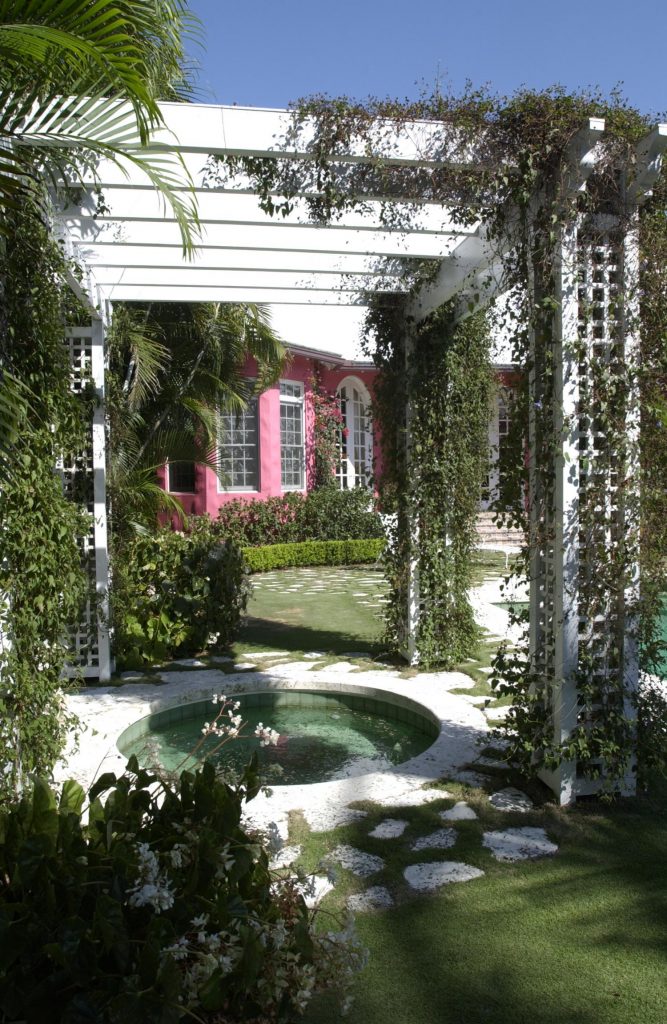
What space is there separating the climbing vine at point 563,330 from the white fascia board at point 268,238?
109 cm

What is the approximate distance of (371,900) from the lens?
3146 millimetres

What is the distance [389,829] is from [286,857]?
1.84ft

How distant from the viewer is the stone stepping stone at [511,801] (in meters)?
4.03

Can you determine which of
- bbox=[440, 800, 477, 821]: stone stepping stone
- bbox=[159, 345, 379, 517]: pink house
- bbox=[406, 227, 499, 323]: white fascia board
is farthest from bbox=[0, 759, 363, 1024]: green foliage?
bbox=[159, 345, 379, 517]: pink house

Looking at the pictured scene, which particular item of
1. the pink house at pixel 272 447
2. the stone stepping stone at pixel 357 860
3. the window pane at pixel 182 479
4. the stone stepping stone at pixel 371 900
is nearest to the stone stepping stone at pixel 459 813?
the stone stepping stone at pixel 357 860

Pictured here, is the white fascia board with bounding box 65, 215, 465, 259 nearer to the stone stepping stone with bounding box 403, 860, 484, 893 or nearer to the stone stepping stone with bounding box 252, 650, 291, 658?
the stone stepping stone with bounding box 252, 650, 291, 658

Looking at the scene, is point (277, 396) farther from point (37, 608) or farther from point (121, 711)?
point (37, 608)

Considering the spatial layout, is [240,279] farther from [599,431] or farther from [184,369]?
[184,369]

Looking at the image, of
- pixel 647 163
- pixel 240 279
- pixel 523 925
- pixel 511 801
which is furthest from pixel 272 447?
pixel 523 925

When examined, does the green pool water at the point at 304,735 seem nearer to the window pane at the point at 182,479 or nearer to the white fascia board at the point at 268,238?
the white fascia board at the point at 268,238

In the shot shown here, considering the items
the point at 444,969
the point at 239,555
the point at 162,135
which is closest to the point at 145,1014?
the point at 444,969

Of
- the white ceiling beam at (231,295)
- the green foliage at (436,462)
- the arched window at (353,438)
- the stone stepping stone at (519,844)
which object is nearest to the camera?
the stone stepping stone at (519,844)

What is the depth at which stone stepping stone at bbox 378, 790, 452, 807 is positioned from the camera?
409cm

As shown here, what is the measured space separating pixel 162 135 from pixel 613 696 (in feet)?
12.4
